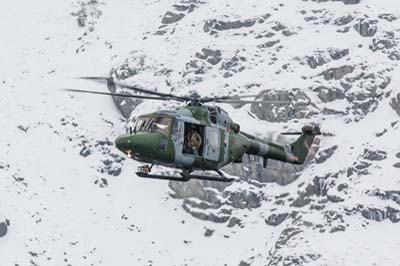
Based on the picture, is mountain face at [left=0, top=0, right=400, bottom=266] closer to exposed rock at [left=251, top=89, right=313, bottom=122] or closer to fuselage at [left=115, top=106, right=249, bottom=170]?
exposed rock at [left=251, top=89, right=313, bottom=122]

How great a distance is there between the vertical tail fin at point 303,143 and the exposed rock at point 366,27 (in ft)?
361

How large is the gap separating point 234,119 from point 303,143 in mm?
92386

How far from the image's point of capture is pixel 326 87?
157500 mm

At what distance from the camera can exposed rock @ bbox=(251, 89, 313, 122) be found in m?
154

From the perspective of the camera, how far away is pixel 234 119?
15238 cm

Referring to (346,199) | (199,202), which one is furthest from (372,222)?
(199,202)

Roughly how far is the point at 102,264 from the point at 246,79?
145ft

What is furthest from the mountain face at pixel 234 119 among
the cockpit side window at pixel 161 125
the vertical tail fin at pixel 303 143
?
the cockpit side window at pixel 161 125

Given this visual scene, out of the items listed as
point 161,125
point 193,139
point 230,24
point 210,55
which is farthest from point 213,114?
point 230,24

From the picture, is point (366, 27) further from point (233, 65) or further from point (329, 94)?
point (233, 65)

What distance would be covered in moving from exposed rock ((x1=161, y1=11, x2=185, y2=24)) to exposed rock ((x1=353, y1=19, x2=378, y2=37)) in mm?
35330

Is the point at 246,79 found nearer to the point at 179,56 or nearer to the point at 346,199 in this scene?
the point at 179,56

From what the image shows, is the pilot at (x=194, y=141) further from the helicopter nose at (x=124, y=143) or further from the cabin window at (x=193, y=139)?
the helicopter nose at (x=124, y=143)

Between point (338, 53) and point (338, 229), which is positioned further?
point (338, 53)
